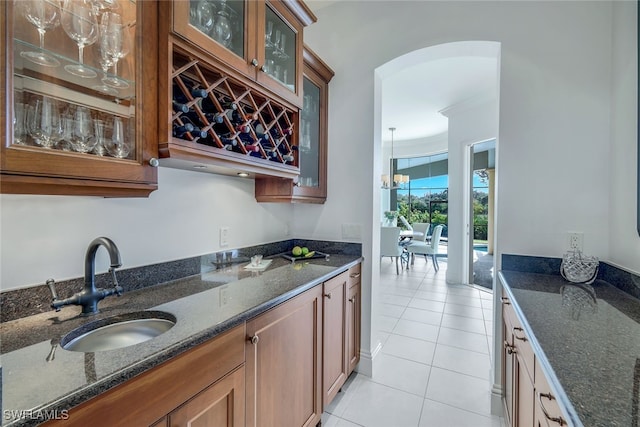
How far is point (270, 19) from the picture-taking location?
161cm

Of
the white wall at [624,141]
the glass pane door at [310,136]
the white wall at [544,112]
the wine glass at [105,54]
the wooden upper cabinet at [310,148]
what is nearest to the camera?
the wine glass at [105,54]

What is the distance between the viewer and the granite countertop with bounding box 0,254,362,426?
1.94 feet

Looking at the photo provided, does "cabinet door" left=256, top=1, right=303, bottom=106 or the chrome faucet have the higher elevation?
"cabinet door" left=256, top=1, right=303, bottom=106

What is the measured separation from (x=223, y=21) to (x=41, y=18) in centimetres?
70

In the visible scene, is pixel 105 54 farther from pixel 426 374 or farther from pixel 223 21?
pixel 426 374

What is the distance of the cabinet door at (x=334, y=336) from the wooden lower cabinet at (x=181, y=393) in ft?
2.35

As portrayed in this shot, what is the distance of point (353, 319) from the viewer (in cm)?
213

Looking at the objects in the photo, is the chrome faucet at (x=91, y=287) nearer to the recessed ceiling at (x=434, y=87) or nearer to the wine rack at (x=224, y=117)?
the wine rack at (x=224, y=117)

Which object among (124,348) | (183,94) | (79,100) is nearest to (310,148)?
(183,94)

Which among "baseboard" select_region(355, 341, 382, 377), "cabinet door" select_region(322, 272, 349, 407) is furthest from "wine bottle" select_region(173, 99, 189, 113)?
"baseboard" select_region(355, 341, 382, 377)

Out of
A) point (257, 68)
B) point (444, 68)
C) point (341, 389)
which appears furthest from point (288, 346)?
point (444, 68)

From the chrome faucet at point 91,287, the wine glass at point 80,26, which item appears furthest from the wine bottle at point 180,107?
the chrome faucet at point 91,287

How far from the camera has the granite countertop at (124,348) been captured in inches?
A: 23.3

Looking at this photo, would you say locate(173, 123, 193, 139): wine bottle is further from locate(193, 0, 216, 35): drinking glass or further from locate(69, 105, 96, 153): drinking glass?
locate(193, 0, 216, 35): drinking glass
